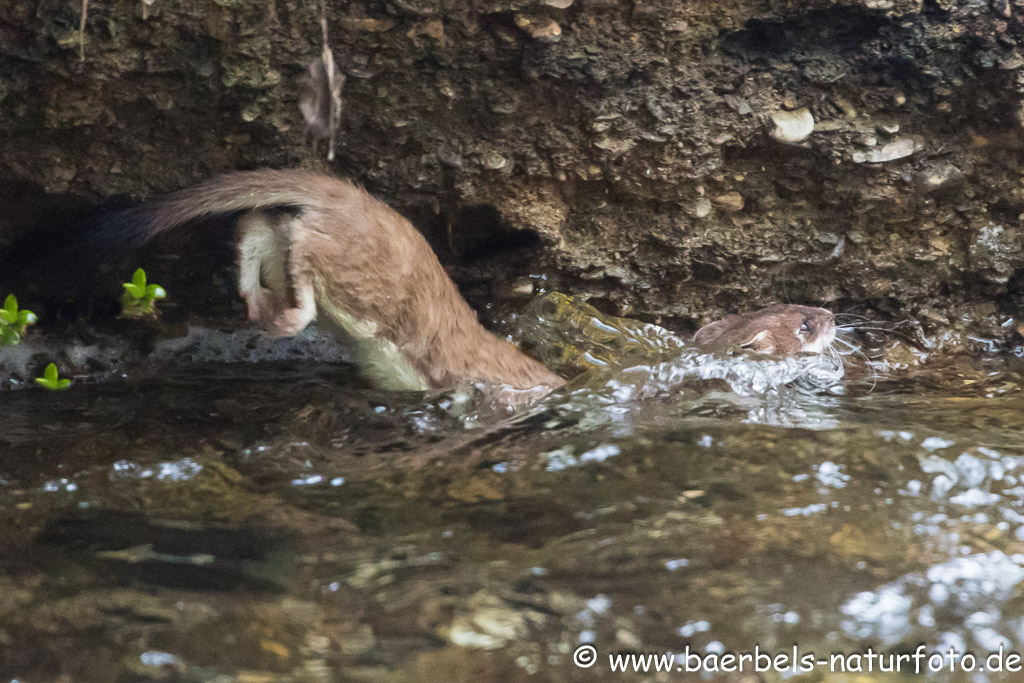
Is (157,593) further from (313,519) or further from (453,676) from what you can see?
(453,676)

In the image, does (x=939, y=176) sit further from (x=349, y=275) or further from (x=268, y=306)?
(x=268, y=306)

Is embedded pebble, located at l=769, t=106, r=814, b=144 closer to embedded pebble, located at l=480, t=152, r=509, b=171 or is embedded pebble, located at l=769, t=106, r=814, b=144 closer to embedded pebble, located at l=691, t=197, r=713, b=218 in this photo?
embedded pebble, located at l=691, t=197, r=713, b=218

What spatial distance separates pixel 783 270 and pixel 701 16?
1.16 metres

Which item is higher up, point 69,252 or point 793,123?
point 793,123

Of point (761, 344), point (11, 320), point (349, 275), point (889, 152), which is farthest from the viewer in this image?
point (761, 344)

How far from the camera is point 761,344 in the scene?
3.23 meters

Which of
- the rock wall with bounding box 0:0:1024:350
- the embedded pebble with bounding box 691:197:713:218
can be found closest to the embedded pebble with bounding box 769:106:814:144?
the rock wall with bounding box 0:0:1024:350

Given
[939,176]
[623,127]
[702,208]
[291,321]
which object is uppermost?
[623,127]

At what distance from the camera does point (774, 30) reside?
2969 millimetres

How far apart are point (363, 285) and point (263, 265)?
1.24ft

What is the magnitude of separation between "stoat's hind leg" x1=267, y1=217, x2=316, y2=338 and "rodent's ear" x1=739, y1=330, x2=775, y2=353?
1.70 metres

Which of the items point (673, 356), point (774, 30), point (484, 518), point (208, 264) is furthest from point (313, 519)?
point (774, 30)

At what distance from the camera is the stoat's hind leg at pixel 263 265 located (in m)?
2.93

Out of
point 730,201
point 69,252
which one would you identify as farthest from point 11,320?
point 730,201
